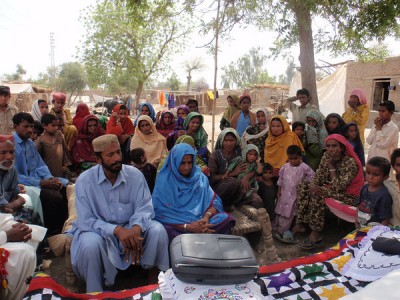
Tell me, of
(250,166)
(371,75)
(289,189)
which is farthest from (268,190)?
(371,75)

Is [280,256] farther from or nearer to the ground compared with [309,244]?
nearer to the ground

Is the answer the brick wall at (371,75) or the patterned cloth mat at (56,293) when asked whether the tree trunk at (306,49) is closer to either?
the patterned cloth mat at (56,293)

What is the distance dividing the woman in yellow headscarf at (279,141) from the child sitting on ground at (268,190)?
31 centimetres

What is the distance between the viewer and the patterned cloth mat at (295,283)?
2.12 meters

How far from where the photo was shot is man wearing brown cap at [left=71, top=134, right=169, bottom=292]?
2.66 meters

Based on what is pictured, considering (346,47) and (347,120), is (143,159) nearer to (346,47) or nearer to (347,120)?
(347,120)

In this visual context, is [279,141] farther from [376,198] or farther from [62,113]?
[62,113]

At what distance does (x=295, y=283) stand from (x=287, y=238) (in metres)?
1.65

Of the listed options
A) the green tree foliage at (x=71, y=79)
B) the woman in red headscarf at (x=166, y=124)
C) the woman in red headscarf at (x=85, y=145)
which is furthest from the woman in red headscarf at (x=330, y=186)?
the green tree foliage at (x=71, y=79)

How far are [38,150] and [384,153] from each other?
482 cm

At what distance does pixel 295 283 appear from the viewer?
7.85ft

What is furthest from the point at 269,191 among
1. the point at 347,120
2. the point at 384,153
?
the point at 347,120

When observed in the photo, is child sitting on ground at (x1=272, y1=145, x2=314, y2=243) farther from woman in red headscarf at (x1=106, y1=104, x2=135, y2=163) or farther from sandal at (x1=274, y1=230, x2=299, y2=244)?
woman in red headscarf at (x1=106, y1=104, x2=135, y2=163)

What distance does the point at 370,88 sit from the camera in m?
13.6
